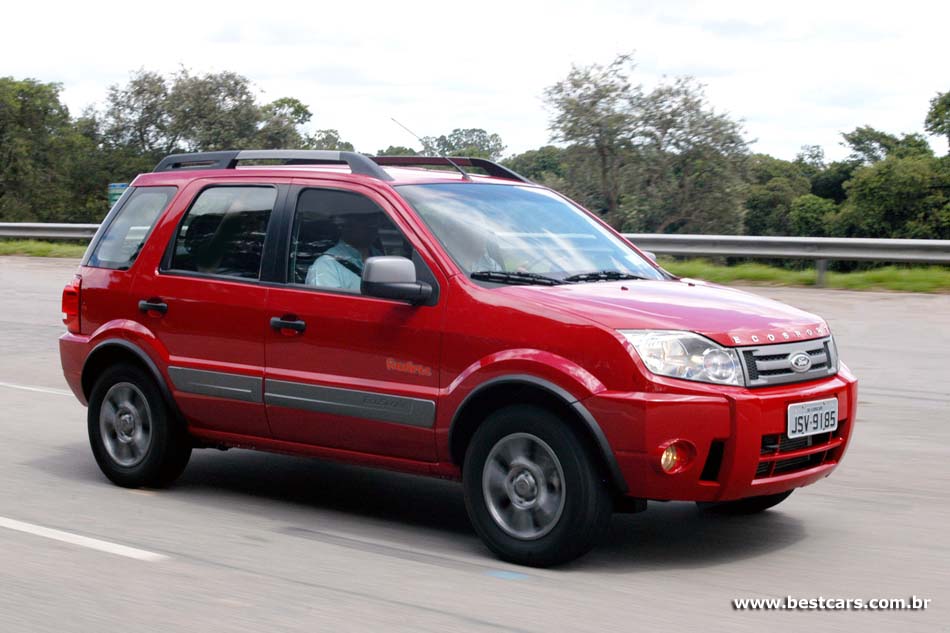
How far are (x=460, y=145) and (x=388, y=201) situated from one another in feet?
5.13

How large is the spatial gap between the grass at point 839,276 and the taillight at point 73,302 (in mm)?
11985

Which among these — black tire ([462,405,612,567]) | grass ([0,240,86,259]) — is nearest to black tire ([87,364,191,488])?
black tire ([462,405,612,567])

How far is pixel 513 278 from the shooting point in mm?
5871

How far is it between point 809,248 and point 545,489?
13.4 m

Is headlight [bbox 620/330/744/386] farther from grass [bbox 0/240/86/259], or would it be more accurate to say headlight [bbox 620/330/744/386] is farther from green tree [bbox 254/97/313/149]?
green tree [bbox 254/97/313/149]

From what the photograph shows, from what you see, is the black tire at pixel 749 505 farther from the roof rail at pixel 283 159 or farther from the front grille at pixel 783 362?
the roof rail at pixel 283 159

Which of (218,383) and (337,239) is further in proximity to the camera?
(218,383)

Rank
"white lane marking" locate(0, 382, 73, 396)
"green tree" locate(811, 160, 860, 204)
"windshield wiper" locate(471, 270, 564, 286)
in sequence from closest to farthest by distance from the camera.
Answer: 1. "windshield wiper" locate(471, 270, 564, 286)
2. "white lane marking" locate(0, 382, 73, 396)
3. "green tree" locate(811, 160, 860, 204)

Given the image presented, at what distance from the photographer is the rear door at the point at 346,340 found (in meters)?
5.88

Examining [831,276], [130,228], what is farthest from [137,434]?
[831,276]

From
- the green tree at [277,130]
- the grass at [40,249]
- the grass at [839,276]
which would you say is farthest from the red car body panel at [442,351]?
the green tree at [277,130]

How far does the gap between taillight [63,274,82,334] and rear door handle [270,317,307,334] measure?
5.64 ft

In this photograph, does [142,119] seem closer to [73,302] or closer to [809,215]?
[809,215]

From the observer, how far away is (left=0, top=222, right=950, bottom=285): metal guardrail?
17.2m
